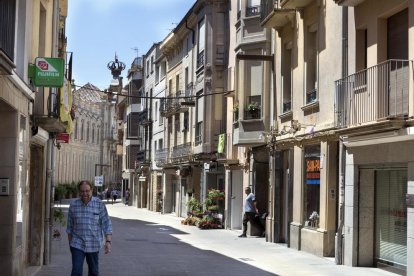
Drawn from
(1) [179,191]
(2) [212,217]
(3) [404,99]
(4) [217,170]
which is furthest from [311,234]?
(1) [179,191]

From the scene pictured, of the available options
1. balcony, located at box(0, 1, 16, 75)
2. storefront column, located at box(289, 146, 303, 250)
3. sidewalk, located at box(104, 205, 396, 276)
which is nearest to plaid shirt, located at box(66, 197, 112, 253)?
balcony, located at box(0, 1, 16, 75)

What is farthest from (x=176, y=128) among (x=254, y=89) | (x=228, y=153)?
(x=254, y=89)

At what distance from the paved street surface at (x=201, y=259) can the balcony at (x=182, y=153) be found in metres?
13.7

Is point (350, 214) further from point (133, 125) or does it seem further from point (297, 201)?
point (133, 125)

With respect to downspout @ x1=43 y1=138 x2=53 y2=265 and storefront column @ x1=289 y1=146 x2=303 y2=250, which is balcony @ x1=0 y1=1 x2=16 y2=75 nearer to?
downspout @ x1=43 y1=138 x2=53 y2=265

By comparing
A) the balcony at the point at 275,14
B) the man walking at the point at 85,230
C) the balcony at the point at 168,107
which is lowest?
the man walking at the point at 85,230

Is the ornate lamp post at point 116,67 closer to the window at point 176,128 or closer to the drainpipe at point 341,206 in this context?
the window at point 176,128

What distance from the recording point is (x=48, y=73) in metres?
13.0

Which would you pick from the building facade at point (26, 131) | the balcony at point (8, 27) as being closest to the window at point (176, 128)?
the building facade at point (26, 131)

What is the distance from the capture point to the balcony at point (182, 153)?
127 ft

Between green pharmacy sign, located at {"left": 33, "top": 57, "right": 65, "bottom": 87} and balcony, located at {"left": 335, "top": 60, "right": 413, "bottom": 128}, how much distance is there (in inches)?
239

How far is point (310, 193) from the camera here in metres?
19.5

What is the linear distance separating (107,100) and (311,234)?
267 feet

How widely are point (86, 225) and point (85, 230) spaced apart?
7 centimetres
